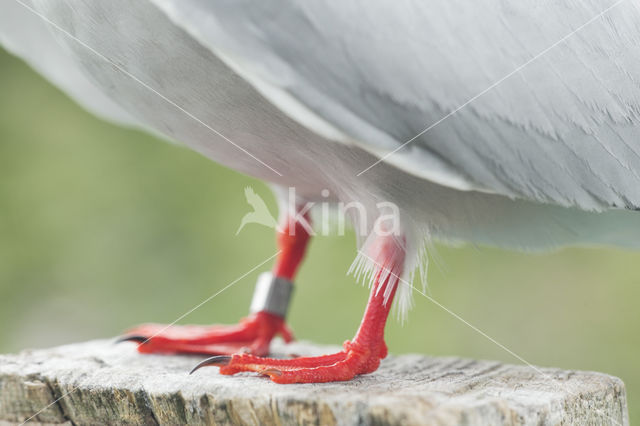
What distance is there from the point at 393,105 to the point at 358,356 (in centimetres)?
48

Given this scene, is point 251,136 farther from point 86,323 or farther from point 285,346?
point 86,323

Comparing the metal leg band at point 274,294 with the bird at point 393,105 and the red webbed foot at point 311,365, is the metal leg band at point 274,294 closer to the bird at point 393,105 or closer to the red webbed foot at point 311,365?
the bird at point 393,105

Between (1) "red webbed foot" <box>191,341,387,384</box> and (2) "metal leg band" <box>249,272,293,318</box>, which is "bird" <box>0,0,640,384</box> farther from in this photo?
(2) "metal leg band" <box>249,272,293,318</box>

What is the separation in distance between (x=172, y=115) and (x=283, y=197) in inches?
19.6

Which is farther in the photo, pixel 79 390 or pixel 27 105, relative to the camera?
pixel 27 105

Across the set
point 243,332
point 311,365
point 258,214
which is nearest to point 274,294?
point 243,332

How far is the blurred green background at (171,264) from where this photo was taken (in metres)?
3.06

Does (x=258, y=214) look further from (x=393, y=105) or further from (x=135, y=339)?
(x=393, y=105)

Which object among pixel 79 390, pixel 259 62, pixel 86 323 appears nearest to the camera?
pixel 259 62

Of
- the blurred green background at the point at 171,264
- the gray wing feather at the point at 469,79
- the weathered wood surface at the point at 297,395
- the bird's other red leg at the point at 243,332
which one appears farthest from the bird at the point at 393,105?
the blurred green background at the point at 171,264

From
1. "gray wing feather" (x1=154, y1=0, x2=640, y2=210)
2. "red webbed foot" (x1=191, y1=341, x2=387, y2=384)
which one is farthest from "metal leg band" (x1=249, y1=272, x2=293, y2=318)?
"gray wing feather" (x1=154, y1=0, x2=640, y2=210)

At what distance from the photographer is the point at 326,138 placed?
1.34 metres

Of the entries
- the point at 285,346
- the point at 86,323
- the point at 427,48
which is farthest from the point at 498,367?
the point at 86,323

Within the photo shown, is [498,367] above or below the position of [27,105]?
below
